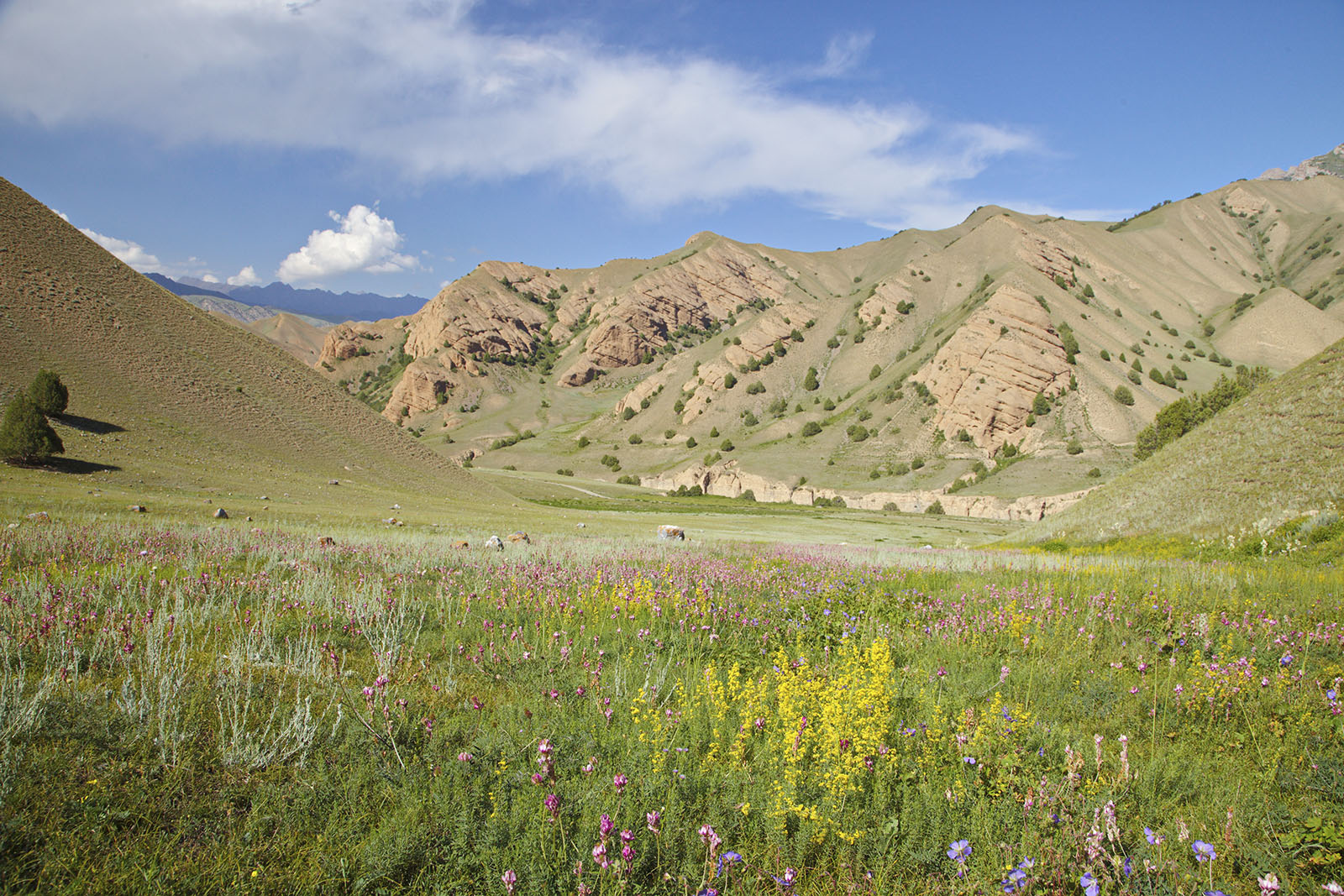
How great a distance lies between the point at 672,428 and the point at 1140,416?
319 ft

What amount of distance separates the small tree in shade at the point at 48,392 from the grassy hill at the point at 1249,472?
57.0 metres

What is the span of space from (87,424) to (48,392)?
286 centimetres

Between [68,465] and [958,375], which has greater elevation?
[958,375]

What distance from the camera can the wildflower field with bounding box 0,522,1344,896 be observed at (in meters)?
3.01

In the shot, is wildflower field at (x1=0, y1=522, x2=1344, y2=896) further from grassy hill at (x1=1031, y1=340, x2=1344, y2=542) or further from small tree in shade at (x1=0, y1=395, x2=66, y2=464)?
small tree in shade at (x1=0, y1=395, x2=66, y2=464)

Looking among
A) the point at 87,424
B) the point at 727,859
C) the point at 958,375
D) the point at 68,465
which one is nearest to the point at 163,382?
the point at 87,424

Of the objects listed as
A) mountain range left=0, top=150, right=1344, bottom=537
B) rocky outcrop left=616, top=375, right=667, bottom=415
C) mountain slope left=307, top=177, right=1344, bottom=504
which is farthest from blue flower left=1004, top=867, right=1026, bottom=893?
rocky outcrop left=616, top=375, right=667, bottom=415

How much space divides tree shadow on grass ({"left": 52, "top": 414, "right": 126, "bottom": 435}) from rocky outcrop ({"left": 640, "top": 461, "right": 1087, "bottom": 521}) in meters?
85.8

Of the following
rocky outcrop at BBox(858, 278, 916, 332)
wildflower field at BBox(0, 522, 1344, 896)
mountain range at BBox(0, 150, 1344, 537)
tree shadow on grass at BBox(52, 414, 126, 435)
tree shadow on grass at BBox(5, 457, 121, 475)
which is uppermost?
rocky outcrop at BBox(858, 278, 916, 332)

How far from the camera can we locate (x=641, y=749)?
405 cm

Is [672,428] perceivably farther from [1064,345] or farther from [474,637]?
[474,637]

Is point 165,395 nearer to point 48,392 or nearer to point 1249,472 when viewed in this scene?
point 48,392

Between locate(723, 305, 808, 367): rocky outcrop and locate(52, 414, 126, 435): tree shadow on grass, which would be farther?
locate(723, 305, 808, 367): rocky outcrop

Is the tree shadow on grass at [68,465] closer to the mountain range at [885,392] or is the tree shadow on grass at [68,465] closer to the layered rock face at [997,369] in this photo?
the mountain range at [885,392]
